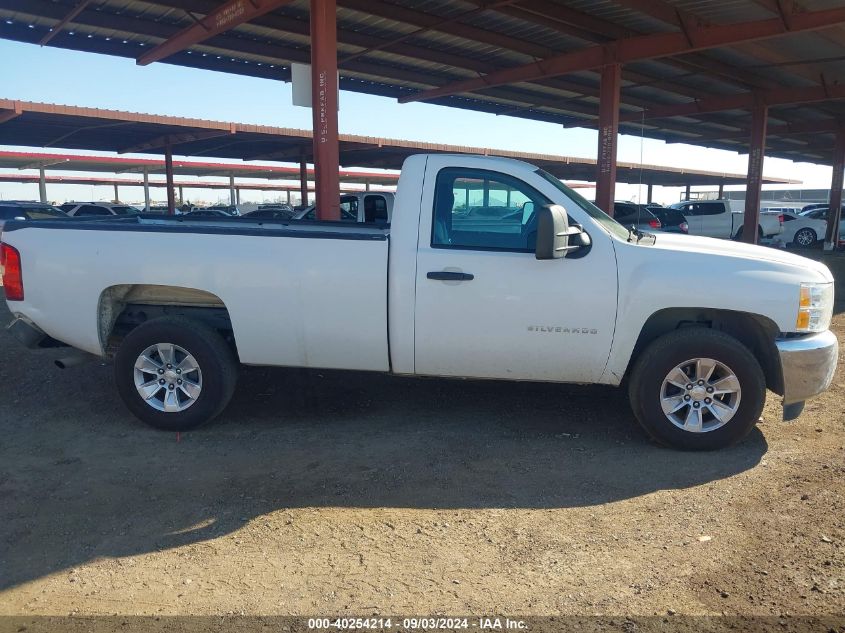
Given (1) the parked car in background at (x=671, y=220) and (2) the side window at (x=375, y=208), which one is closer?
(2) the side window at (x=375, y=208)

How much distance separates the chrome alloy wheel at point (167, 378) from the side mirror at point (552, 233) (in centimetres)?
272

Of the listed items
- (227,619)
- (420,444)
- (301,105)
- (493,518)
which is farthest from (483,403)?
(301,105)

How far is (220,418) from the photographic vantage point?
5.46 meters

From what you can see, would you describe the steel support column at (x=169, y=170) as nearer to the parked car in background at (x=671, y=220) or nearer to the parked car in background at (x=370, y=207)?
the parked car in background at (x=370, y=207)

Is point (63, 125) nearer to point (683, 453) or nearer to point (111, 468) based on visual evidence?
point (111, 468)

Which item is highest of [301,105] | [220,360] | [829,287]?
[301,105]

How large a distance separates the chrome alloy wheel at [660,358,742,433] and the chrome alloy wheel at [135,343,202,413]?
347cm

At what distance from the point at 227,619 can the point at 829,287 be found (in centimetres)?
448

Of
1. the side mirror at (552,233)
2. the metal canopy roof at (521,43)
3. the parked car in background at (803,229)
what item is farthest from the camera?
the parked car in background at (803,229)

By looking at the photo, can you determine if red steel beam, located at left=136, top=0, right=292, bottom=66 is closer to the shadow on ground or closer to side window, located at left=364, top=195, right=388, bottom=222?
side window, located at left=364, top=195, right=388, bottom=222

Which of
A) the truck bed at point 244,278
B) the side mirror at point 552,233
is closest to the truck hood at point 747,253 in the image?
the side mirror at point 552,233

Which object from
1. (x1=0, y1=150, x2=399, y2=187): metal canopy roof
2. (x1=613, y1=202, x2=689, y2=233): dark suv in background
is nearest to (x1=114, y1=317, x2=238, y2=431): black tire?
(x1=613, y1=202, x2=689, y2=233): dark suv in background

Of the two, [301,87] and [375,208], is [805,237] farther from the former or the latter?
[301,87]

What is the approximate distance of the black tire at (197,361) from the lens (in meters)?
5.00
